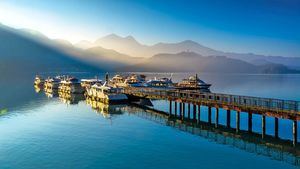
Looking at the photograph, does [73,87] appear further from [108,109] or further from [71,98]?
[108,109]

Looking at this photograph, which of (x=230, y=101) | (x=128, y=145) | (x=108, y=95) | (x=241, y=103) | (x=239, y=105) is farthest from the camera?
(x=108, y=95)

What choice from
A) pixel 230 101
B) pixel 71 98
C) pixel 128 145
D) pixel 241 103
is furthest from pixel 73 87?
pixel 128 145

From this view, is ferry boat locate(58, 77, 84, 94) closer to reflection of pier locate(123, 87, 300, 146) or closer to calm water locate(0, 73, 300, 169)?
reflection of pier locate(123, 87, 300, 146)

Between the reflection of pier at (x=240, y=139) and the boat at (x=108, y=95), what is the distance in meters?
22.6

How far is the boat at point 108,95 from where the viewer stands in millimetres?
86562

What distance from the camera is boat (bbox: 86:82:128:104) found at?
8656 centimetres

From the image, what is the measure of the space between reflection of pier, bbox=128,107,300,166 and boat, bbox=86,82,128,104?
2259 centimetres

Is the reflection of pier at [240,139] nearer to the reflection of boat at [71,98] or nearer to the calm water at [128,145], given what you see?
the calm water at [128,145]

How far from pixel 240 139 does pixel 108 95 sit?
152ft

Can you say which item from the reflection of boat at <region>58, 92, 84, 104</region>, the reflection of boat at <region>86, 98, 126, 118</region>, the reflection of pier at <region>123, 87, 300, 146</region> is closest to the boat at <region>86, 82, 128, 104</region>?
the reflection of boat at <region>86, 98, 126, 118</region>

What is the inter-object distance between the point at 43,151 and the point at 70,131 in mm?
12003

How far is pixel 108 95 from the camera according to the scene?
87062 millimetres

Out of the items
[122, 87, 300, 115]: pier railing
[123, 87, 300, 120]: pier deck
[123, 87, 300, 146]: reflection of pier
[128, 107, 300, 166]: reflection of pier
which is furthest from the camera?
[122, 87, 300, 115]: pier railing

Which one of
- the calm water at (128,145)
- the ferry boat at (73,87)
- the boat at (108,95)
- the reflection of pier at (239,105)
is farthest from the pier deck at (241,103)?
the ferry boat at (73,87)
